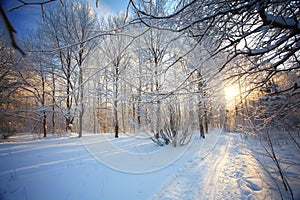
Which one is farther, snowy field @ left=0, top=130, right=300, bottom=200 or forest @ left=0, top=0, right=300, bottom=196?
snowy field @ left=0, top=130, right=300, bottom=200

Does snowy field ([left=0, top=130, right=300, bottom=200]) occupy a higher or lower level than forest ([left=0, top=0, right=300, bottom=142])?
lower

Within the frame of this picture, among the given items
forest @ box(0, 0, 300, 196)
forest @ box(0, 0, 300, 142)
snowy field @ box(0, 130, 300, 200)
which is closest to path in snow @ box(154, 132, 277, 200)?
snowy field @ box(0, 130, 300, 200)

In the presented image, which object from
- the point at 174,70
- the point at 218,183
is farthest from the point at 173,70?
the point at 218,183

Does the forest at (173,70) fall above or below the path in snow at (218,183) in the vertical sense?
above

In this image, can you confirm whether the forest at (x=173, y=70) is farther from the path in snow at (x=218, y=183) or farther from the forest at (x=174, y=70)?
the path in snow at (x=218, y=183)

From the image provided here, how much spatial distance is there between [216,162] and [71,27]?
10.0m

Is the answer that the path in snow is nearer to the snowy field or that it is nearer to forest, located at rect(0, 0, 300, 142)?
the snowy field

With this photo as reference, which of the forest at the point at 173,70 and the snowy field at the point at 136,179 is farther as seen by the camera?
the snowy field at the point at 136,179

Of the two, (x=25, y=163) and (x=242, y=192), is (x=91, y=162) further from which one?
(x=242, y=192)

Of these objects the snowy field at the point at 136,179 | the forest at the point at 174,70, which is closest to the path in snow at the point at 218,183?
the snowy field at the point at 136,179

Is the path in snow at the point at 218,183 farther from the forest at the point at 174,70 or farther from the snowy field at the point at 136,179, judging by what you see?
the forest at the point at 174,70

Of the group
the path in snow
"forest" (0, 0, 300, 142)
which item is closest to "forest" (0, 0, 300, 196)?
"forest" (0, 0, 300, 142)

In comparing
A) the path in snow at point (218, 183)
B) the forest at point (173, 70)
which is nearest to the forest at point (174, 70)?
the forest at point (173, 70)

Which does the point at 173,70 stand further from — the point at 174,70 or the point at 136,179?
the point at 136,179
